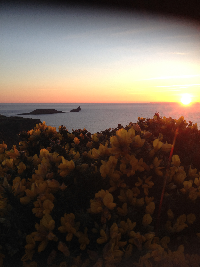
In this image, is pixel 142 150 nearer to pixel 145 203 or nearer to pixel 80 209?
pixel 145 203

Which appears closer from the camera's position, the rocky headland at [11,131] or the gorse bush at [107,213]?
the gorse bush at [107,213]

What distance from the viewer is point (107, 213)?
71.2 inches

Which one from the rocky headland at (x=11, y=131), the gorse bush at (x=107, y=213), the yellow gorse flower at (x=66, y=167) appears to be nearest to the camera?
the gorse bush at (x=107, y=213)

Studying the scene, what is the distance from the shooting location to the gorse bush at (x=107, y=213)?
5.67 ft

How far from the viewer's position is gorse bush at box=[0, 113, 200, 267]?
68.1 inches

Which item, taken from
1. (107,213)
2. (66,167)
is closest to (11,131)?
(66,167)

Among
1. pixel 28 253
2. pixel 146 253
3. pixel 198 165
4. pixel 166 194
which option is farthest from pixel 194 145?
pixel 28 253

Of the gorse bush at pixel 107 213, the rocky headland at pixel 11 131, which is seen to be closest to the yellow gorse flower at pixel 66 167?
the gorse bush at pixel 107 213

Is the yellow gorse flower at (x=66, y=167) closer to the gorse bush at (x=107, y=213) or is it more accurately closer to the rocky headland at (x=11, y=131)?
the gorse bush at (x=107, y=213)

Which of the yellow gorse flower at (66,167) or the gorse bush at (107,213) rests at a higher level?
the yellow gorse flower at (66,167)

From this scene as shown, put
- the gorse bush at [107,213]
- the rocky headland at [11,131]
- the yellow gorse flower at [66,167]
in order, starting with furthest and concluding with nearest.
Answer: the rocky headland at [11,131] < the yellow gorse flower at [66,167] < the gorse bush at [107,213]

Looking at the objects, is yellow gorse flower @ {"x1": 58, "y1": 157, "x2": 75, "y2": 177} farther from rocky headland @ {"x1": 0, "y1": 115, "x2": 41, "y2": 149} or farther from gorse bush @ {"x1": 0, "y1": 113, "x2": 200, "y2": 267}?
rocky headland @ {"x1": 0, "y1": 115, "x2": 41, "y2": 149}

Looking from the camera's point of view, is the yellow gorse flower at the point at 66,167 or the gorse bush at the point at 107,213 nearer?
the gorse bush at the point at 107,213

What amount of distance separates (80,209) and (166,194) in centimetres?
105
